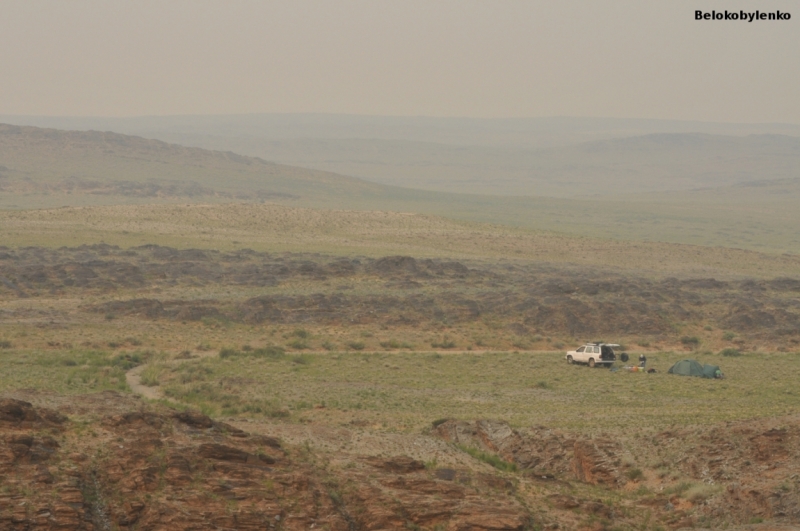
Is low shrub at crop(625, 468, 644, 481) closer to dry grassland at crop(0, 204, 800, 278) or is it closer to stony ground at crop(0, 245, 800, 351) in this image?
stony ground at crop(0, 245, 800, 351)

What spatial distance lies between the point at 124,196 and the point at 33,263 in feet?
229

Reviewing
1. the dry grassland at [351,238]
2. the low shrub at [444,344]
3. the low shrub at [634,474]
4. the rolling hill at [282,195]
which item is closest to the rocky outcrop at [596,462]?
the low shrub at [634,474]

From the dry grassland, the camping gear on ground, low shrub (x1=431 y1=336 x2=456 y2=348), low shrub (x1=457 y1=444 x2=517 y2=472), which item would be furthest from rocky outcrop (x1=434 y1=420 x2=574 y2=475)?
the dry grassland

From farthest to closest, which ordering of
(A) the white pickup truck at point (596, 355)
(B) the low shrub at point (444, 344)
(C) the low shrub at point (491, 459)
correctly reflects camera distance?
(B) the low shrub at point (444, 344) → (A) the white pickup truck at point (596, 355) → (C) the low shrub at point (491, 459)

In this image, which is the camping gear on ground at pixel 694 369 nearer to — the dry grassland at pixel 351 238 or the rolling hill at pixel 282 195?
the dry grassland at pixel 351 238

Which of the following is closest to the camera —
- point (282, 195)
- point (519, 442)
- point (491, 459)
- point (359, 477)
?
point (359, 477)

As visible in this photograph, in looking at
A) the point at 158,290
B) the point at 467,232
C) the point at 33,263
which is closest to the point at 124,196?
the point at 467,232

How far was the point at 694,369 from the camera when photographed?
33.0 m

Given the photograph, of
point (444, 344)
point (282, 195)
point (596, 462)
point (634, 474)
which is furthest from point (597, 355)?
point (282, 195)

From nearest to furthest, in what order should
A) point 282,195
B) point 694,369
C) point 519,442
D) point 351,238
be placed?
point 519,442
point 694,369
point 351,238
point 282,195

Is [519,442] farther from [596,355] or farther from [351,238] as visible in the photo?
[351,238]

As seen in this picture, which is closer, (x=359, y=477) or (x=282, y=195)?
(x=359, y=477)

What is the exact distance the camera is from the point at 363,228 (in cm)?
9238

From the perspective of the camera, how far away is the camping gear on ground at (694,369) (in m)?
32.5
